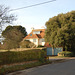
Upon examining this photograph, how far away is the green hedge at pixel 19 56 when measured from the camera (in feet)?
47.1

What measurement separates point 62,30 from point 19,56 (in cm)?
1950

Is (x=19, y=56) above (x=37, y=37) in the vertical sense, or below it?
below

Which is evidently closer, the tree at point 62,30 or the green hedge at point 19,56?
the green hedge at point 19,56

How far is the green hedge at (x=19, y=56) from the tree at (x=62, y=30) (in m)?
13.6

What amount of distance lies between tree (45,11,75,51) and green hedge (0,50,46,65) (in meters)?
13.6

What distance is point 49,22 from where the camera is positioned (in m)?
38.2

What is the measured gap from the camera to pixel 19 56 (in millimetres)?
16781

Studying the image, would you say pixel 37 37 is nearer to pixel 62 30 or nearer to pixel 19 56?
pixel 62 30

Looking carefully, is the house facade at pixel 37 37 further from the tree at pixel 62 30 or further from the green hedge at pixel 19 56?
the green hedge at pixel 19 56

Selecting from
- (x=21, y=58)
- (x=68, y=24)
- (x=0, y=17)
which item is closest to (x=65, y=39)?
(x=68, y=24)

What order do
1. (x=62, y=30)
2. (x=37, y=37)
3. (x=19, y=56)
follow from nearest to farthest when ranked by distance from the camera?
(x=19, y=56), (x=62, y=30), (x=37, y=37)

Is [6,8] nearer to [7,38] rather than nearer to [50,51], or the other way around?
[7,38]

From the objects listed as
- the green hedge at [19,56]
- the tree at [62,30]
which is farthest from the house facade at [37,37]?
the green hedge at [19,56]

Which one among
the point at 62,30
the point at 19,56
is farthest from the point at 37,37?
the point at 19,56
